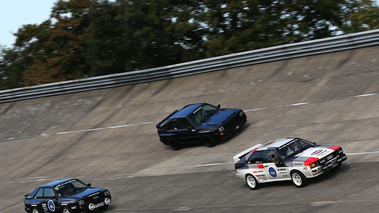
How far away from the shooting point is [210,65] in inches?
1108

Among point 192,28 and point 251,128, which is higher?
point 192,28

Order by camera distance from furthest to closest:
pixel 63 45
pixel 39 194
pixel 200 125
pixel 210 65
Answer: pixel 63 45
pixel 210 65
pixel 200 125
pixel 39 194

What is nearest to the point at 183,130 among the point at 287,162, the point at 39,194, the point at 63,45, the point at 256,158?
the point at 256,158

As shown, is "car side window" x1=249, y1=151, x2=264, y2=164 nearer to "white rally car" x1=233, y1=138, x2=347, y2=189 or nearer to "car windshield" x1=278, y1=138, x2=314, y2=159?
"white rally car" x1=233, y1=138, x2=347, y2=189

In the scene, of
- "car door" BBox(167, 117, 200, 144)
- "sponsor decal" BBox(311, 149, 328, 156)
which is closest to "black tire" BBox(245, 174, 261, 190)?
"sponsor decal" BBox(311, 149, 328, 156)

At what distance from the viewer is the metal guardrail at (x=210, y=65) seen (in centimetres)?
2400

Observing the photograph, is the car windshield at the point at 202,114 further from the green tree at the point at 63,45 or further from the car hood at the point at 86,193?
the green tree at the point at 63,45

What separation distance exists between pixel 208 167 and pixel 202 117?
3653 mm

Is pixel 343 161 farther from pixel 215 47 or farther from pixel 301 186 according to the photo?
pixel 215 47

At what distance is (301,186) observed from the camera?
13461mm

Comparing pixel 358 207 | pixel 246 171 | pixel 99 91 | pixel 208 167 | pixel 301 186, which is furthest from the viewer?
pixel 99 91

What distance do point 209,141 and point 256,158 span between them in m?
5.54

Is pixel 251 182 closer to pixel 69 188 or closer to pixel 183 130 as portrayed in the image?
pixel 69 188

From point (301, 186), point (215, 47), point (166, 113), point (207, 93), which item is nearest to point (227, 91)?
point (207, 93)
